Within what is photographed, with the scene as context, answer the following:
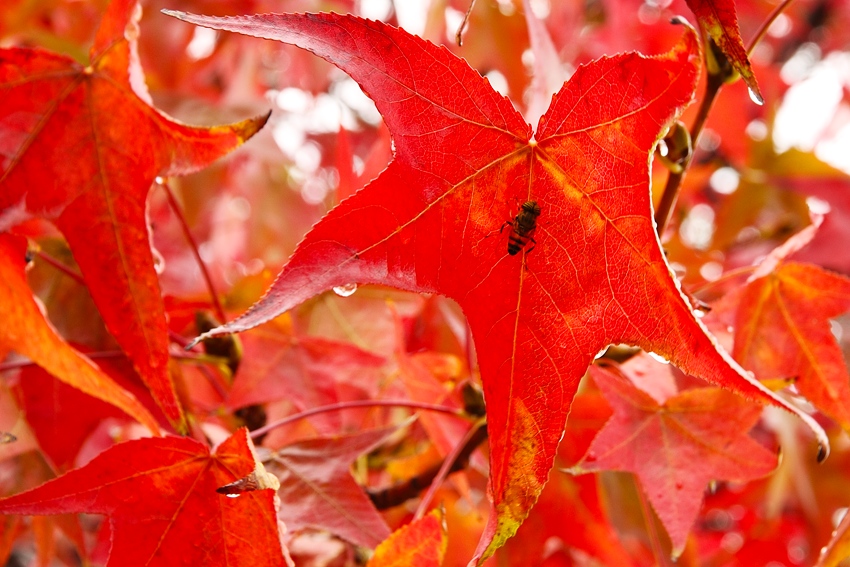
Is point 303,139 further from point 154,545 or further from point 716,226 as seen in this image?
point 154,545

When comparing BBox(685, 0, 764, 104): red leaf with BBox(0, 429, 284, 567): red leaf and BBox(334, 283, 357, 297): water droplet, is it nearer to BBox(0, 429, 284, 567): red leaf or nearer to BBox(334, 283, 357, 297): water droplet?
BBox(334, 283, 357, 297): water droplet

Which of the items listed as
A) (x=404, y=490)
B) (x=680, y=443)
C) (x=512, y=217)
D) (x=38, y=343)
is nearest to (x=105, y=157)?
(x=38, y=343)

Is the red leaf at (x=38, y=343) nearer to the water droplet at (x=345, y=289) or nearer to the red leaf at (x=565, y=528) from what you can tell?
the water droplet at (x=345, y=289)

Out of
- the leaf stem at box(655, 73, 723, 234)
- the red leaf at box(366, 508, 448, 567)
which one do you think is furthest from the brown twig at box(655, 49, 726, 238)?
the red leaf at box(366, 508, 448, 567)

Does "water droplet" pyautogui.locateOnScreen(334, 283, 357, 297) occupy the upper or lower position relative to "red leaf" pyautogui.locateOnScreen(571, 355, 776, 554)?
upper

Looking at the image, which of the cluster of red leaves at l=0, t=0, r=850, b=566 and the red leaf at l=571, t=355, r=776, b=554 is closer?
the cluster of red leaves at l=0, t=0, r=850, b=566

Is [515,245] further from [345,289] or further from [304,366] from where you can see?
[304,366]

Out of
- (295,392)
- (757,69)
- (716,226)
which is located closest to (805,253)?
(716,226)

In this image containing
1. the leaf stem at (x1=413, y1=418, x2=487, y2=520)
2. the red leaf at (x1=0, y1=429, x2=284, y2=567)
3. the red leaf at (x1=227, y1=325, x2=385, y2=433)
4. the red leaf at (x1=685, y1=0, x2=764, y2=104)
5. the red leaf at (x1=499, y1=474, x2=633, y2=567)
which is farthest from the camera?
the red leaf at (x1=499, y1=474, x2=633, y2=567)

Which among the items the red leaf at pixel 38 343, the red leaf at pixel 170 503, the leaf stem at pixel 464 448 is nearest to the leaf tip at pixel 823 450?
the leaf stem at pixel 464 448
